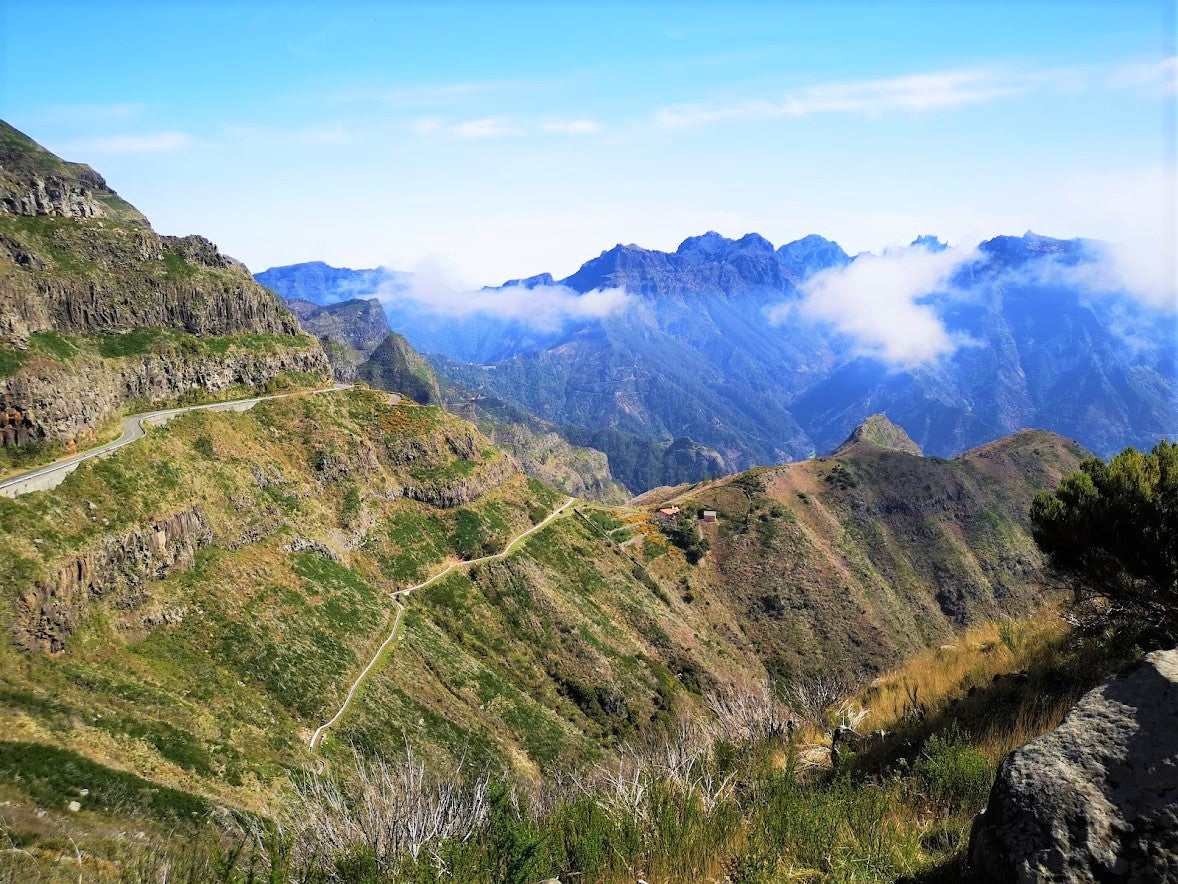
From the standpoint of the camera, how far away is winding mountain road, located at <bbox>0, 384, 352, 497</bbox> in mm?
47125

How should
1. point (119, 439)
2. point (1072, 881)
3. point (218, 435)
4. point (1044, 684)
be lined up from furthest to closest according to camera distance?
point (218, 435) < point (119, 439) < point (1044, 684) < point (1072, 881)

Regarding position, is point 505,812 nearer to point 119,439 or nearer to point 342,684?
point 342,684

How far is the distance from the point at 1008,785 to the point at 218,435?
82.9 m

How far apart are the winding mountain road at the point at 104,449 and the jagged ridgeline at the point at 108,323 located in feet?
7.64

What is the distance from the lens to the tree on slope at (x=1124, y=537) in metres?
14.3

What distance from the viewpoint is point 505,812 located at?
10570mm

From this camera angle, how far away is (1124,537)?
15.2 metres

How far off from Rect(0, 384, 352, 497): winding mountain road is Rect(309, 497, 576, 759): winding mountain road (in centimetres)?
2742

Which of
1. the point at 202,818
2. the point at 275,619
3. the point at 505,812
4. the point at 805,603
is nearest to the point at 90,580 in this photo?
the point at 275,619

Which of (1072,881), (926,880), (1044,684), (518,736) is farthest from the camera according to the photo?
(518,736)

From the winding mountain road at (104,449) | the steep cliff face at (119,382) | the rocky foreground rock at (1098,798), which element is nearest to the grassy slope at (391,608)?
the winding mountain road at (104,449)

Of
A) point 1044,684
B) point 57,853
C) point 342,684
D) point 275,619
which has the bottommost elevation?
point 342,684

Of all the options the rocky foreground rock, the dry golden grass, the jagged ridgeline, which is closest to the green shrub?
the dry golden grass

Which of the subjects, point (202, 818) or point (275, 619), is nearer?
point (202, 818)
